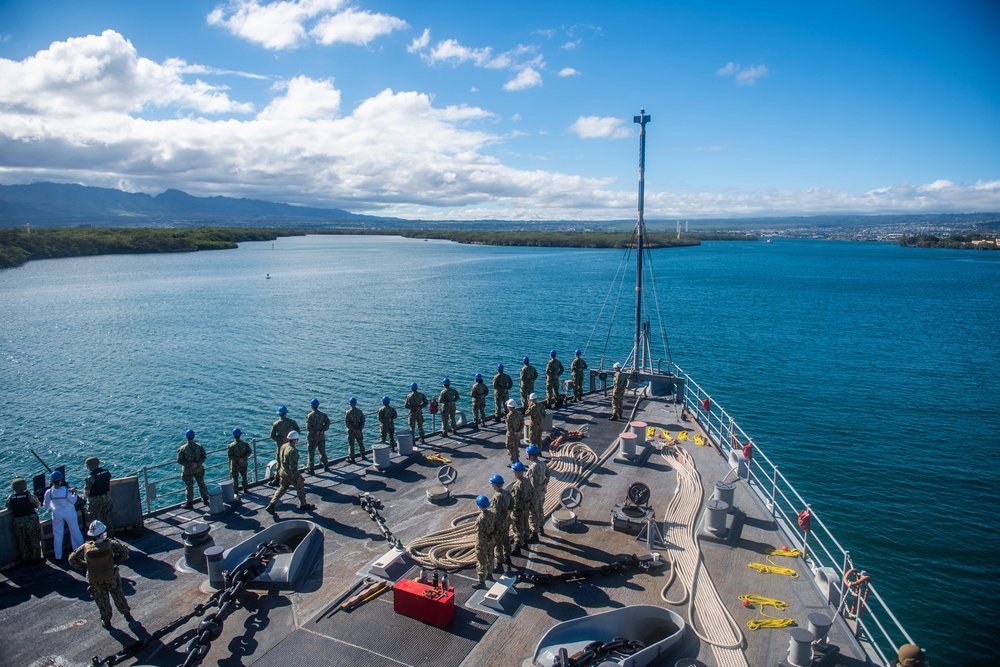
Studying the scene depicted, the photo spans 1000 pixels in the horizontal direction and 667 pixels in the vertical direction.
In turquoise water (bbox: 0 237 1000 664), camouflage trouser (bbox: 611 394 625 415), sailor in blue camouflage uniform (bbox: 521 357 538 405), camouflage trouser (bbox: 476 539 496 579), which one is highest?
sailor in blue camouflage uniform (bbox: 521 357 538 405)

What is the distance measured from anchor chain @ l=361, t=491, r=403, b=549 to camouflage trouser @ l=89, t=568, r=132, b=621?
411cm

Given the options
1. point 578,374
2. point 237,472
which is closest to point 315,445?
point 237,472

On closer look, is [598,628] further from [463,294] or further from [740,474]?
[463,294]

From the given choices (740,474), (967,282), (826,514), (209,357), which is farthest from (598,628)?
(967,282)

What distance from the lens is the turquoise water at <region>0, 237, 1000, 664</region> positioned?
18625 mm

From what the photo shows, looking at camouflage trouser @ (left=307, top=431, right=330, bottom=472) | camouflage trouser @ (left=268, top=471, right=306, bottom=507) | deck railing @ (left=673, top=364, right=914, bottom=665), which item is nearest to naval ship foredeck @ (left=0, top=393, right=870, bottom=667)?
deck railing @ (left=673, top=364, right=914, bottom=665)

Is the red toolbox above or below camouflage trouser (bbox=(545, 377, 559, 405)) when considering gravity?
below

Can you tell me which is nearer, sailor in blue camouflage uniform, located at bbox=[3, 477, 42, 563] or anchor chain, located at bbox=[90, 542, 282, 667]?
anchor chain, located at bbox=[90, 542, 282, 667]

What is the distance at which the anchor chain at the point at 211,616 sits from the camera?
25.2ft

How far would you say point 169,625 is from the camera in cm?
840

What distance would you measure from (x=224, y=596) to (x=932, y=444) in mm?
27444

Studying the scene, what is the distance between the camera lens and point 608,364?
38531 millimetres

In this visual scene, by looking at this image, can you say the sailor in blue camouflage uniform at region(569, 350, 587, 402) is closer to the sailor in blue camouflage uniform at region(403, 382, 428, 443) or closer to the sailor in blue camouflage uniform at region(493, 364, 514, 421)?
the sailor in blue camouflage uniform at region(493, 364, 514, 421)

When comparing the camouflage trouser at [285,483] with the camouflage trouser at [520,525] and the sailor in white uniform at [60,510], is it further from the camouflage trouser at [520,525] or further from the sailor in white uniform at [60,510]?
the camouflage trouser at [520,525]
